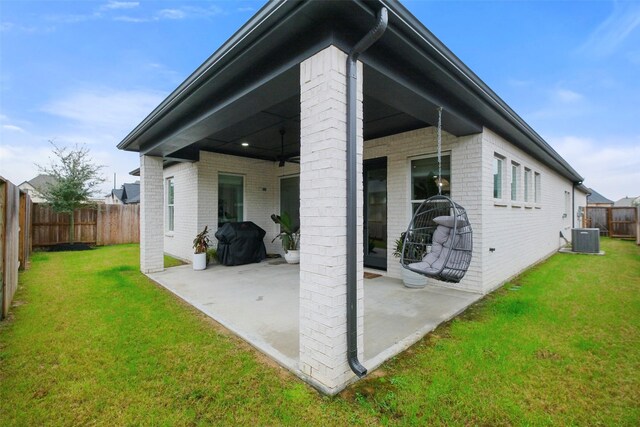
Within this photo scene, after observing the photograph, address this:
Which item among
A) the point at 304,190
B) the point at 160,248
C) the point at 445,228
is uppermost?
the point at 304,190

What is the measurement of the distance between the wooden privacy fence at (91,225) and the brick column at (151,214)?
23.7 ft

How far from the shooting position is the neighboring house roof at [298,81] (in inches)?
87.6

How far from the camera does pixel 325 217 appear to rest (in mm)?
2215

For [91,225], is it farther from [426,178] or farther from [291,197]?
[426,178]

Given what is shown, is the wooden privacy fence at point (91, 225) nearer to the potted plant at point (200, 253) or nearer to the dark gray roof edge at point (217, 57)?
the potted plant at point (200, 253)

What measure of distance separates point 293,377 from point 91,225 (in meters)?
13.0

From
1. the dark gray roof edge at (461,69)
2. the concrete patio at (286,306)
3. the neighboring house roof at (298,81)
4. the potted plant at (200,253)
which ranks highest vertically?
the dark gray roof edge at (461,69)

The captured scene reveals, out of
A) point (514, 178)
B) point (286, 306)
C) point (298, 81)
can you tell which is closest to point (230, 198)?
point (286, 306)

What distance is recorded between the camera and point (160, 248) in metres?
6.50

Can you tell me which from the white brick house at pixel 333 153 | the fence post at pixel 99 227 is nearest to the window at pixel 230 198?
the white brick house at pixel 333 153

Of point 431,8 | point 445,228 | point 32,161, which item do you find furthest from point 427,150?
point 32,161

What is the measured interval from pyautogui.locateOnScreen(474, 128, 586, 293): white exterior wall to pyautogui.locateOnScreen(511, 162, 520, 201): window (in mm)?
114

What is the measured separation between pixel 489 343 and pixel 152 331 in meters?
3.84

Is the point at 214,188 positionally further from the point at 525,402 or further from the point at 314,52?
the point at 525,402
